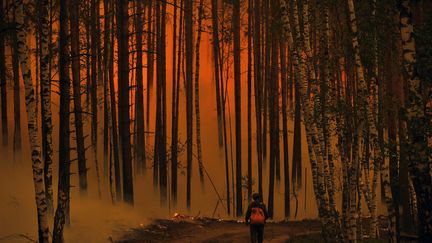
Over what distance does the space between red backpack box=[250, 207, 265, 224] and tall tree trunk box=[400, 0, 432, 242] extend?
5.06 m

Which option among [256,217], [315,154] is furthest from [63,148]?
[315,154]

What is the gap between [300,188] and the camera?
87.4 ft

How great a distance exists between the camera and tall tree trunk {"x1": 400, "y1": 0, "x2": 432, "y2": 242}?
619 cm

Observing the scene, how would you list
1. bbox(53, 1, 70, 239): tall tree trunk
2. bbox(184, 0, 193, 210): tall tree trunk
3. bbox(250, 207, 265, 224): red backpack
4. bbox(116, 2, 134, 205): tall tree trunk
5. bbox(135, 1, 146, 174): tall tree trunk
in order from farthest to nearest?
bbox(184, 0, 193, 210): tall tree trunk < bbox(135, 1, 146, 174): tall tree trunk < bbox(116, 2, 134, 205): tall tree trunk < bbox(250, 207, 265, 224): red backpack < bbox(53, 1, 70, 239): tall tree trunk

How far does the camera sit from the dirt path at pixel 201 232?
547 inches

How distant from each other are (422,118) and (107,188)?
676 inches

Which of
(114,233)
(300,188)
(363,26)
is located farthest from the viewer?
(300,188)

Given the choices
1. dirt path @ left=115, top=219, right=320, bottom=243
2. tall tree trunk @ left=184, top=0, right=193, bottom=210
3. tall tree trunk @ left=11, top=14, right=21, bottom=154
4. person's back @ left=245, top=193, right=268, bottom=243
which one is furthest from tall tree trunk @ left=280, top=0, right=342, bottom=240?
tall tree trunk @ left=11, top=14, right=21, bottom=154

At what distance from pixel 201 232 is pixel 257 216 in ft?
16.8

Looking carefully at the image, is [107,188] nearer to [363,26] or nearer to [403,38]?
[363,26]

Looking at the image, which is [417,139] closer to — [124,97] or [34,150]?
[34,150]

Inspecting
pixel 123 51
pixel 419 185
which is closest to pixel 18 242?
pixel 123 51

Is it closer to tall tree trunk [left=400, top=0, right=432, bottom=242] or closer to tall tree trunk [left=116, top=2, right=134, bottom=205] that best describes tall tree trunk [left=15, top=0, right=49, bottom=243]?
tall tree trunk [left=400, top=0, right=432, bottom=242]

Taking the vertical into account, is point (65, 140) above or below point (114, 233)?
above
